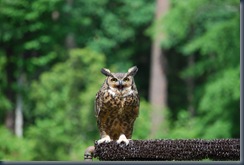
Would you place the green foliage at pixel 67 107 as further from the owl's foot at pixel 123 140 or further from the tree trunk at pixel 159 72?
the owl's foot at pixel 123 140

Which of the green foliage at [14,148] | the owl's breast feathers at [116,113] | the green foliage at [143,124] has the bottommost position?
the owl's breast feathers at [116,113]

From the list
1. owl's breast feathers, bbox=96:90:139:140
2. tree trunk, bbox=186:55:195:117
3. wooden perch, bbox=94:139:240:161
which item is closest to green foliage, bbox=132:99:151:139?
tree trunk, bbox=186:55:195:117

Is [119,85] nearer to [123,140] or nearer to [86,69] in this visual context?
[123,140]

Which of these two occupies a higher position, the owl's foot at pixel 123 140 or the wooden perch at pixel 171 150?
the owl's foot at pixel 123 140

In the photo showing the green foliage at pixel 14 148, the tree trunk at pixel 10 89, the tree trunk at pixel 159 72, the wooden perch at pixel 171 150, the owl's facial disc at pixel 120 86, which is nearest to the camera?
the wooden perch at pixel 171 150

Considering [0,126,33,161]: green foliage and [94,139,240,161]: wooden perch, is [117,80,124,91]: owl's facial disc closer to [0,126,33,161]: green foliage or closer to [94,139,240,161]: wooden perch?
[94,139,240,161]: wooden perch

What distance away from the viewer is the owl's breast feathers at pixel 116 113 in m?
5.20

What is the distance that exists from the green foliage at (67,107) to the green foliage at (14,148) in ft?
0.70

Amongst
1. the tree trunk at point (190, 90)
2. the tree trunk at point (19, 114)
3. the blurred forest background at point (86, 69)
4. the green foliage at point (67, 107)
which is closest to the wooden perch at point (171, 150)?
the blurred forest background at point (86, 69)

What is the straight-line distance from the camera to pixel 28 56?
17.7 metres

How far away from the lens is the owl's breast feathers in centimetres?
520

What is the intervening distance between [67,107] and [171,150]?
11259mm

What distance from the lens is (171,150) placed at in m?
4.50

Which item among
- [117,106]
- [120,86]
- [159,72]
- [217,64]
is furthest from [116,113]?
[159,72]
